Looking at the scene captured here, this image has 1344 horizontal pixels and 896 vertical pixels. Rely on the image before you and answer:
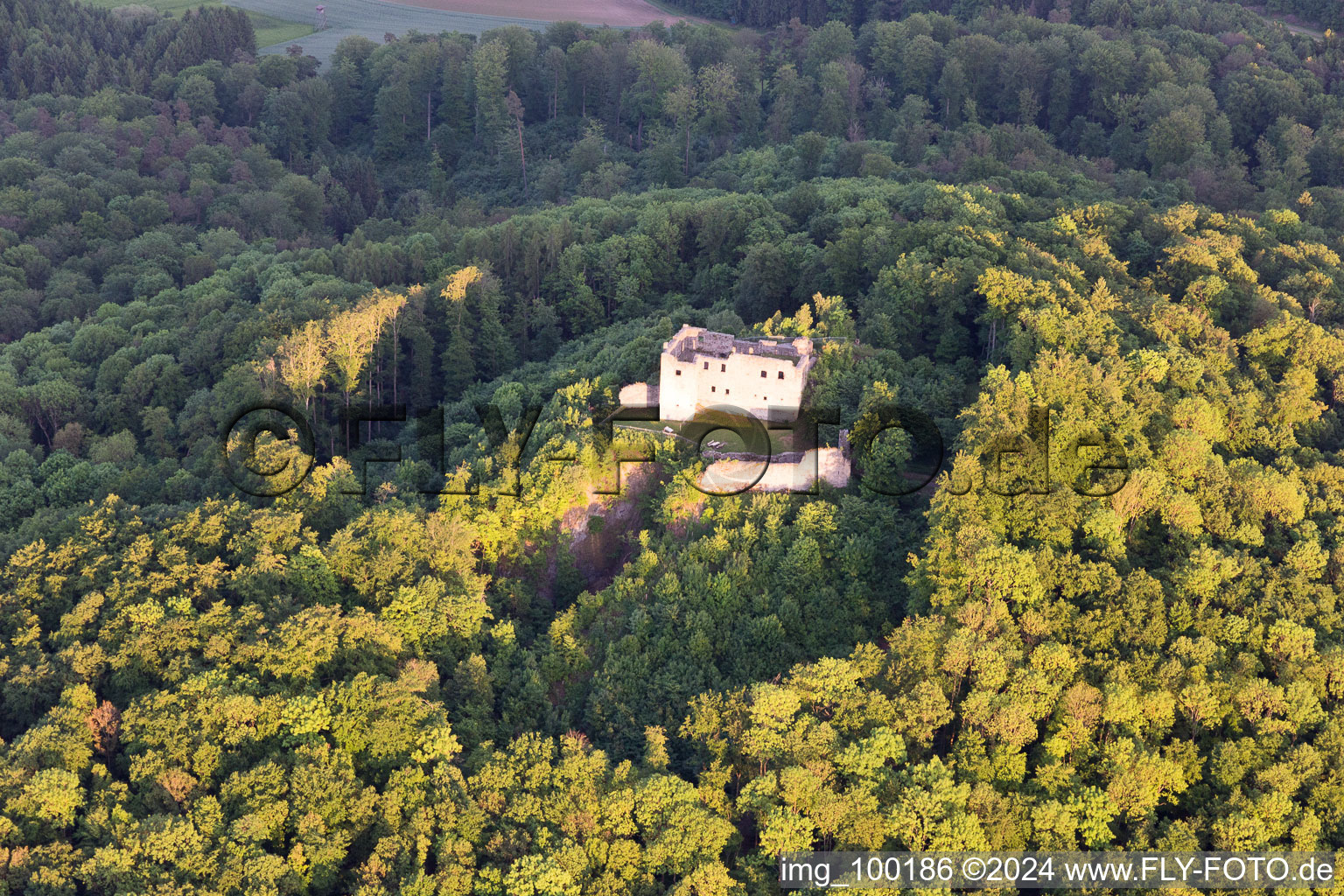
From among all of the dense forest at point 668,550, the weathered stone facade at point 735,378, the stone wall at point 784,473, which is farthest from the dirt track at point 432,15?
the stone wall at point 784,473

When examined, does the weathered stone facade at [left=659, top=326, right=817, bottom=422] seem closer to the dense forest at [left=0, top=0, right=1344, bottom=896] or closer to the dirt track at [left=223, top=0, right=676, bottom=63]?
the dense forest at [left=0, top=0, right=1344, bottom=896]

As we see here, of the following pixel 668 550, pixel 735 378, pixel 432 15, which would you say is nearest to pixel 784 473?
pixel 735 378

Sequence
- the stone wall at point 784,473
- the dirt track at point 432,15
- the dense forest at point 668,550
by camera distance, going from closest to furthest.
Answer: the dense forest at point 668,550, the stone wall at point 784,473, the dirt track at point 432,15

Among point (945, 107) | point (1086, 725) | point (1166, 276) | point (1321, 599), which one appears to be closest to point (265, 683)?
point (1086, 725)

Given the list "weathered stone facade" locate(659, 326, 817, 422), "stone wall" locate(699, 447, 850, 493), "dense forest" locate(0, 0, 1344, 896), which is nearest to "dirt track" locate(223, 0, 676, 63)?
"dense forest" locate(0, 0, 1344, 896)

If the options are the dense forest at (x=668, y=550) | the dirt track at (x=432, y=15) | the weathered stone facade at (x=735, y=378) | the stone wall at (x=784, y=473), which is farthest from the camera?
the dirt track at (x=432, y=15)

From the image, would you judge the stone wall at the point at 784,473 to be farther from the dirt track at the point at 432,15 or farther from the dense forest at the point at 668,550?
the dirt track at the point at 432,15

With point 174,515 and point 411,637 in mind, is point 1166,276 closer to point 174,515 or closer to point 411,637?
point 411,637

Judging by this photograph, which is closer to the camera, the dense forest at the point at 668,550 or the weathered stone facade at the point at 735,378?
the dense forest at the point at 668,550
